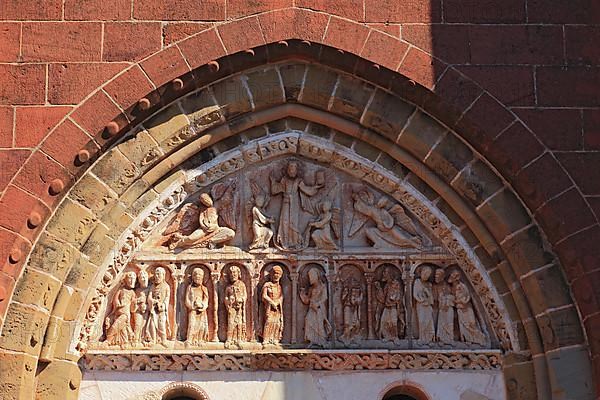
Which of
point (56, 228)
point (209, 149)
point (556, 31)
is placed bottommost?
point (56, 228)

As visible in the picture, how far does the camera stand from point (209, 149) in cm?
1193

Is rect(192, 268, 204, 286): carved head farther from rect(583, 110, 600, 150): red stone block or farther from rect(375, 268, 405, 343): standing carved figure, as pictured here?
rect(583, 110, 600, 150): red stone block

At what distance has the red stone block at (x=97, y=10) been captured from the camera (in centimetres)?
1174

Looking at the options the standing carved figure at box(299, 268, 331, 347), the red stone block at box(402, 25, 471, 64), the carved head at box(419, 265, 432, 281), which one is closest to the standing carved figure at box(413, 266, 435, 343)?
the carved head at box(419, 265, 432, 281)

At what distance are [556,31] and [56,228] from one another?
4.47 metres

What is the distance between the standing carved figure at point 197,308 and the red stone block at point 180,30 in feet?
6.33

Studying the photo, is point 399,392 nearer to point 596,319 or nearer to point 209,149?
point 596,319

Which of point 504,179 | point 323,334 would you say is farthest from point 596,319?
point 323,334

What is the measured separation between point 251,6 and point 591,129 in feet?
9.87

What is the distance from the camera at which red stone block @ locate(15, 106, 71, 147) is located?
11359 mm

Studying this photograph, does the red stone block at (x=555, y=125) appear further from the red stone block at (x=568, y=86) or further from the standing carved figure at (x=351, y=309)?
the standing carved figure at (x=351, y=309)

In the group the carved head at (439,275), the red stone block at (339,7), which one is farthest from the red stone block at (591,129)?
the red stone block at (339,7)

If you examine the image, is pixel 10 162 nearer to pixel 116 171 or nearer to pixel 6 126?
pixel 6 126

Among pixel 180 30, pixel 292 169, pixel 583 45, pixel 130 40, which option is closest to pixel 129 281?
pixel 292 169
